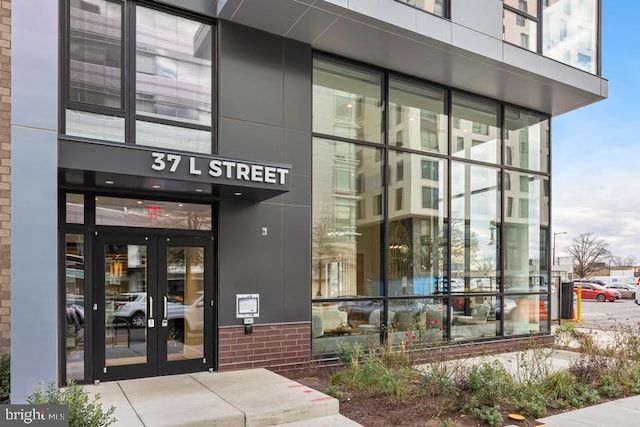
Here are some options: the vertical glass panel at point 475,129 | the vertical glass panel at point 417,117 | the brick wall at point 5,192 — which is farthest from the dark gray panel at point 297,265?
the vertical glass panel at point 475,129

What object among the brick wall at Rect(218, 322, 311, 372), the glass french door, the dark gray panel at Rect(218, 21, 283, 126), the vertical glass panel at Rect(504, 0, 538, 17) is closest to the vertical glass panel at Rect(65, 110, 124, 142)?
the glass french door

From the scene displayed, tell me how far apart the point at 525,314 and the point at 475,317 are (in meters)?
1.97

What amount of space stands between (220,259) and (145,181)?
201 cm

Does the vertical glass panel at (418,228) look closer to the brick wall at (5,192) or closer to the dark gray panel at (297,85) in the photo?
the dark gray panel at (297,85)

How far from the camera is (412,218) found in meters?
10.7

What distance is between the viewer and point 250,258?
27.1 ft

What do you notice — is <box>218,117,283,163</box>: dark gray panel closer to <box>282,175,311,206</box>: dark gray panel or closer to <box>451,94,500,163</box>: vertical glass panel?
<box>282,175,311,206</box>: dark gray panel

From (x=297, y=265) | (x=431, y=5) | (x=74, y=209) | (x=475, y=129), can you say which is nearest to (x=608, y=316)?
(x=475, y=129)

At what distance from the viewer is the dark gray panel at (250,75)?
8195 millimetres

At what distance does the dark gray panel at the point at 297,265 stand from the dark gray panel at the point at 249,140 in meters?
1.10

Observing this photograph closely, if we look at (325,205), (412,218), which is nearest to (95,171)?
(325,205)

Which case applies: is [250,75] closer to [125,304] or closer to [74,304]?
[125,304]

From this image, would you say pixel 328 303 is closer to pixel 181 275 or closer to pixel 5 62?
pixel 181 275

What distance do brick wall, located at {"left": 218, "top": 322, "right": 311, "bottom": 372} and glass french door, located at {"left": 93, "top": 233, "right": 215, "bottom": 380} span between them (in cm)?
31
